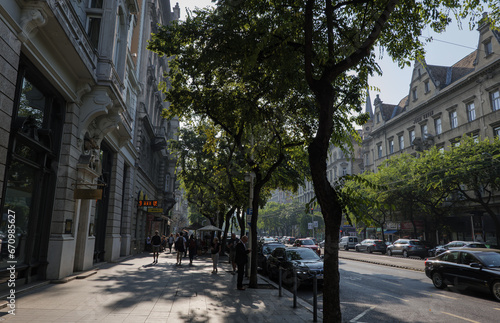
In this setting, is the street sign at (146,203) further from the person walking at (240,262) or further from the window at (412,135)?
the window at (412,135)

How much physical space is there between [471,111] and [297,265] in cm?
3406

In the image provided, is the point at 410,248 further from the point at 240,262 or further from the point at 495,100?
the point at 240,262

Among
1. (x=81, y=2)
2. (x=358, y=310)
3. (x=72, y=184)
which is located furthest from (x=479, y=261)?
(x=81, y=2)

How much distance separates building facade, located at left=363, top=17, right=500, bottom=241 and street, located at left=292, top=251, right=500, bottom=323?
26.2 meters

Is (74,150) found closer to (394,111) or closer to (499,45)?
(499,45)

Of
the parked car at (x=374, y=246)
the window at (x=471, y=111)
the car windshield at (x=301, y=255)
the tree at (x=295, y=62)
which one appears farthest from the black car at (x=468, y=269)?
the window at (x=471, y=111)

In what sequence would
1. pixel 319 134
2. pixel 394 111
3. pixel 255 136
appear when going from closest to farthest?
1. pixel 319 134
2. pixel 255 136
3. pixel 394 111

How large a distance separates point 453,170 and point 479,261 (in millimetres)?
21203

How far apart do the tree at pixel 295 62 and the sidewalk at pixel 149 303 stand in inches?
113

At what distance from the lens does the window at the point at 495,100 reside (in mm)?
33781

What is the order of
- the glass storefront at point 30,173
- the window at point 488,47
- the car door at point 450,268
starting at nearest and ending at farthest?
the glass storefront at point 30,173 < the car door at point 450,268 < the window at point 488,47

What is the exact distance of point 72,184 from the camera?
12.1 metres

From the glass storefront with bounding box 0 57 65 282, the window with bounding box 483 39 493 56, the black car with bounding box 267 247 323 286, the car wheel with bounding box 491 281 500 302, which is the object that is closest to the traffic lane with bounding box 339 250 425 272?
the black car with bounding box 267 247 323 286

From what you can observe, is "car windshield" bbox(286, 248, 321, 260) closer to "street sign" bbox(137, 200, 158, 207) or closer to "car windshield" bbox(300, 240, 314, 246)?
"street sign" bbox(137, 200, 158, 207)
